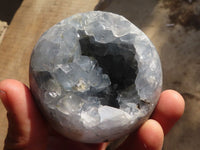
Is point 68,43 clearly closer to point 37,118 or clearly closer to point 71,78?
point 71,78

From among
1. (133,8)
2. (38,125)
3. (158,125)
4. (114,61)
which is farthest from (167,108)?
(133,8)

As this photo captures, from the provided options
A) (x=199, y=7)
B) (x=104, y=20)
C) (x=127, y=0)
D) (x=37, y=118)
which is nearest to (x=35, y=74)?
(x=37, y=118)

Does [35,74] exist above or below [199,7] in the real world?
above

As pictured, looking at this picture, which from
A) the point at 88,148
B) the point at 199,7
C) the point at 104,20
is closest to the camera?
the point at 104,20

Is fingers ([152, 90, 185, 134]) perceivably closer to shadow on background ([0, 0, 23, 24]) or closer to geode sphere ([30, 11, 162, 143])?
geode sphere ([30, 11, 162, 143])

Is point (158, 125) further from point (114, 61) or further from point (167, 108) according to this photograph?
point (114, 61)

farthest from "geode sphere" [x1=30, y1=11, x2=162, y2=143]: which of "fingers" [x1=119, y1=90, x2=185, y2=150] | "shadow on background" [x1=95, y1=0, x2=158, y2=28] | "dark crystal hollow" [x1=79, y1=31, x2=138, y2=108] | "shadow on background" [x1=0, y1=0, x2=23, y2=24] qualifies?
"shadow on background" [x1=0, y1=0, x2=23, y2=24]
